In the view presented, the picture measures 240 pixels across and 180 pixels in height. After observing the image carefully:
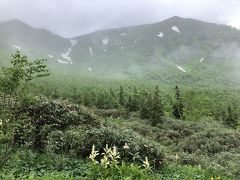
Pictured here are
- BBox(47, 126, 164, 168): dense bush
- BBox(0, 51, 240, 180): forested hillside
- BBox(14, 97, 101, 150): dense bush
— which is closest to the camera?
BBox(0, 51, 240, 180): forested hillside

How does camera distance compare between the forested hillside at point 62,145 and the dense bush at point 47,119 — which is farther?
the dense bush at point 47,119

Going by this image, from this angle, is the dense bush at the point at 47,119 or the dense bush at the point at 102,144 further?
the dense bush at the point at 47,119

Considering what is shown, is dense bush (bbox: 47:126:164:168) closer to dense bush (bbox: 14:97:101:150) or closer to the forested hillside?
the forested hillside

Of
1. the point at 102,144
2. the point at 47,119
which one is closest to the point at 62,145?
the point at 102,144

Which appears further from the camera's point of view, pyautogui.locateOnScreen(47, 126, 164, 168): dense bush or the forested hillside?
pyautogui.locateOnScreen(47, 126, 164, 168): dense bush

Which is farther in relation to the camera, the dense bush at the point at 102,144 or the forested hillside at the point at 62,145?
the dense bush at the point at 102,144

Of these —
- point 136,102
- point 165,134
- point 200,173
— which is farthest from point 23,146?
point 136,102

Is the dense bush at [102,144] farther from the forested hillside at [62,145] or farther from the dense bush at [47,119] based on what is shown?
the dense bush at [47,119]

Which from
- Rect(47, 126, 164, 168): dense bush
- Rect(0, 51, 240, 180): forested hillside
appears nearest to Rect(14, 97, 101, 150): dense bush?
Rect(0, 51, 240, 180): forested hillside

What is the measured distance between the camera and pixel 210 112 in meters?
68.4

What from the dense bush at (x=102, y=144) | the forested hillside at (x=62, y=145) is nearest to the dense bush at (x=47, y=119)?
the forested hillside at (x=62, y=145)

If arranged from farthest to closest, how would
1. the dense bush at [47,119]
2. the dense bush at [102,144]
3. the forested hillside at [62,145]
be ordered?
the dense bush at [47,119] < the dense bush at [102,144] < the forested hillside at [62,145]

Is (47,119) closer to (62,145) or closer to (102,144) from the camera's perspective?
(62,145)

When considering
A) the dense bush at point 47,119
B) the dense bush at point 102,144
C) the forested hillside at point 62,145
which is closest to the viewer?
the forested hillside at point 62,145
